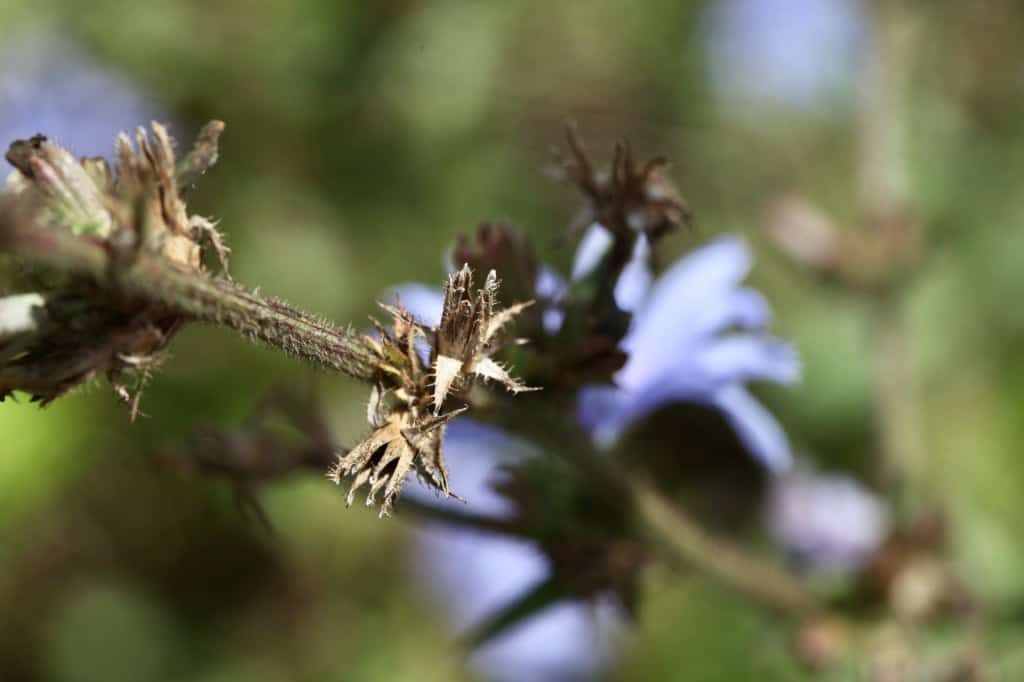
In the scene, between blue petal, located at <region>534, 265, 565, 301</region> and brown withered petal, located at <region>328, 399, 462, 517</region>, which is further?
blue petal, located at <region>534, 265, 565, 301</region>

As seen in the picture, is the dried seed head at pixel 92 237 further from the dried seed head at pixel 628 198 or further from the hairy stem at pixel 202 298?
the dried seed head at pixel 628 198

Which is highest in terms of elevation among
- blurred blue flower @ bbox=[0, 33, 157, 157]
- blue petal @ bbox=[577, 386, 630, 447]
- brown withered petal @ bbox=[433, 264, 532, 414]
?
blurred blue flower @ bbox=[0, 33, 157, 157]

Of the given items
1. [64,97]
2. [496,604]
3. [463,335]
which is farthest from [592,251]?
[64,97]

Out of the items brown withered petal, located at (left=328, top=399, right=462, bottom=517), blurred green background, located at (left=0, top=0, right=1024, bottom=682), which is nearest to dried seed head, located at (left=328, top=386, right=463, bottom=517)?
brown withered petal, located at (left=328, top=399, right=462, bottom=517)

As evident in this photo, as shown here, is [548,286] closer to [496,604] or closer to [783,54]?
[496,604]

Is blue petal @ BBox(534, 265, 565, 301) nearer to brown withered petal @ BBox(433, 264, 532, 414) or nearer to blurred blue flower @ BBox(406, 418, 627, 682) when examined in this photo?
brown withered petal @ BBox(433, 264, 532, 414)

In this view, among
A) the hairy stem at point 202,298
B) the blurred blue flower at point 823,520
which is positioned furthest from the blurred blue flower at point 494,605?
the hairy stem at point 202,298

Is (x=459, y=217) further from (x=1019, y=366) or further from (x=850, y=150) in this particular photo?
(x=1019, y=366)
